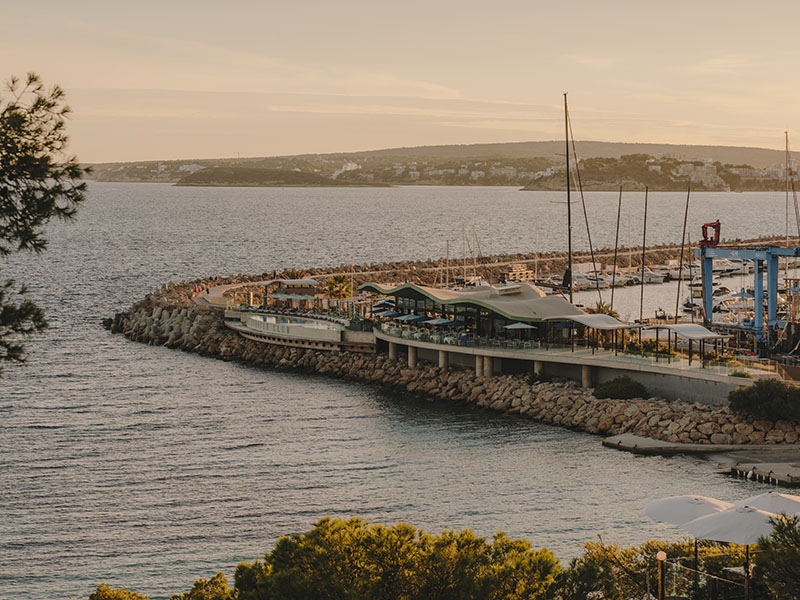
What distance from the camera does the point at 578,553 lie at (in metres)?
29.4

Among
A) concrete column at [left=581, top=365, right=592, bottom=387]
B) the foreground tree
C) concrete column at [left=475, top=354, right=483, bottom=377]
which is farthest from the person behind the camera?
concrete column at [left=475, top=354, right=483, bottom=377]

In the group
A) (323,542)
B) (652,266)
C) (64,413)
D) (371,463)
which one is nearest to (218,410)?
(64,413)

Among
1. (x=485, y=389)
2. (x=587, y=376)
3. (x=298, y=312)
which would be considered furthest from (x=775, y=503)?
(x=298, y=312)

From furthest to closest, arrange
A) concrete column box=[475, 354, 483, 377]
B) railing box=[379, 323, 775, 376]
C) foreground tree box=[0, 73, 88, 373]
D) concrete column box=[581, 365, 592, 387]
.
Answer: concrete column box=[475, 354, 483, 377] < concrete column box=[581, 365, 592, 387] < railing box=[379, 323, 775, 376] < foreground tree box=[0, 73, 88, 373]

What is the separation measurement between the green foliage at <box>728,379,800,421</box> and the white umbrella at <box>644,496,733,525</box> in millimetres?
17421

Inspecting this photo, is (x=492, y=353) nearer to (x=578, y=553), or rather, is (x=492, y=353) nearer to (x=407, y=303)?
(x=407, y=303)

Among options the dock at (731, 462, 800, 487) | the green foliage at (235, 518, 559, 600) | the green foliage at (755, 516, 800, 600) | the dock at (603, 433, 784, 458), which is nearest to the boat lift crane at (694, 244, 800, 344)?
the dock at (603, 433, 784, 458)

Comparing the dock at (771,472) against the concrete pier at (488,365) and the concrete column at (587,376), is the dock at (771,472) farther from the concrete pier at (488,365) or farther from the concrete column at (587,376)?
the concrete pier at (488,365)

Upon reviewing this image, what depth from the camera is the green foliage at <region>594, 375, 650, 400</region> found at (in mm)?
44719

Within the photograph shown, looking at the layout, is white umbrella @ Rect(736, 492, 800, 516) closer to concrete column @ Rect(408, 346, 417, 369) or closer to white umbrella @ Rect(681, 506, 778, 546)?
white umbrella @ Rect(681, 506, 778, 546)

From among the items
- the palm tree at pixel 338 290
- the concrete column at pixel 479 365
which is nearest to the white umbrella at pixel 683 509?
the concrete column at pixel 479 365

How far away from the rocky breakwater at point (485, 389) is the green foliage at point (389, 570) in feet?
74.7

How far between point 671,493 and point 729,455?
5210 mm

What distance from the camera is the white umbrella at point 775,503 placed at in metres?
22.0
